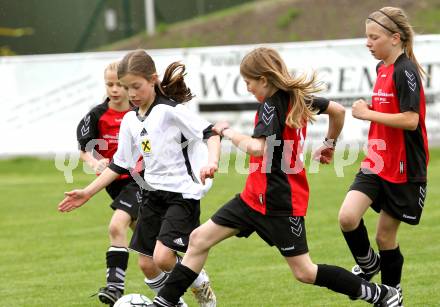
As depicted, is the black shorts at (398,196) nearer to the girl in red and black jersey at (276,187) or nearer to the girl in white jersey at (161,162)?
the girl in red and black jersey at (276,187)

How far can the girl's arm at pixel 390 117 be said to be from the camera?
528 centimetres

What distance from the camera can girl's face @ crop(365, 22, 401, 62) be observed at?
5.54 m

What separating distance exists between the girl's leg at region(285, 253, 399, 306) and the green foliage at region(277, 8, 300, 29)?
1675cm

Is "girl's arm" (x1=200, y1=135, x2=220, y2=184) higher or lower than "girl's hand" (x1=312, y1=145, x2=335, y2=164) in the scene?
higher

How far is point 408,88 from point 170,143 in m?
1.43

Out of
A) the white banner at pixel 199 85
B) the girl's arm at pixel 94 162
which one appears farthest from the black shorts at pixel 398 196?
the white banner at pixel 199 85

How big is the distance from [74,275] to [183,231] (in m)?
2.03

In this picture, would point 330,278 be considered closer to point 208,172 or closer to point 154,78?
point 208,172

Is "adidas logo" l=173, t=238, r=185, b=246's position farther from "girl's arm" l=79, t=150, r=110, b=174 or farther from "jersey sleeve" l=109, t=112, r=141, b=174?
"girl's arm" l=79, t=150, r=110, b=174

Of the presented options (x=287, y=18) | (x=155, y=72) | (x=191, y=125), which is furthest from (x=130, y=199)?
(x=287, y=18)

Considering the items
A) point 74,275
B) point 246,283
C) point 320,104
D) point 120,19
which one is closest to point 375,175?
point 320,104

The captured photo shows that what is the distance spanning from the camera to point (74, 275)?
7.26 m

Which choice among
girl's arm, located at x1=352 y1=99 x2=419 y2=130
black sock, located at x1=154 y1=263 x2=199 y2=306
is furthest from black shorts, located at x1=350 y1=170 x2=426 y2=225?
black sock, located at x1=154 y1=263 x2=199 y2=306

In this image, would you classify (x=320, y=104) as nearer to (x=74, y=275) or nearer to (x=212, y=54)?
(x=74, y=275)
